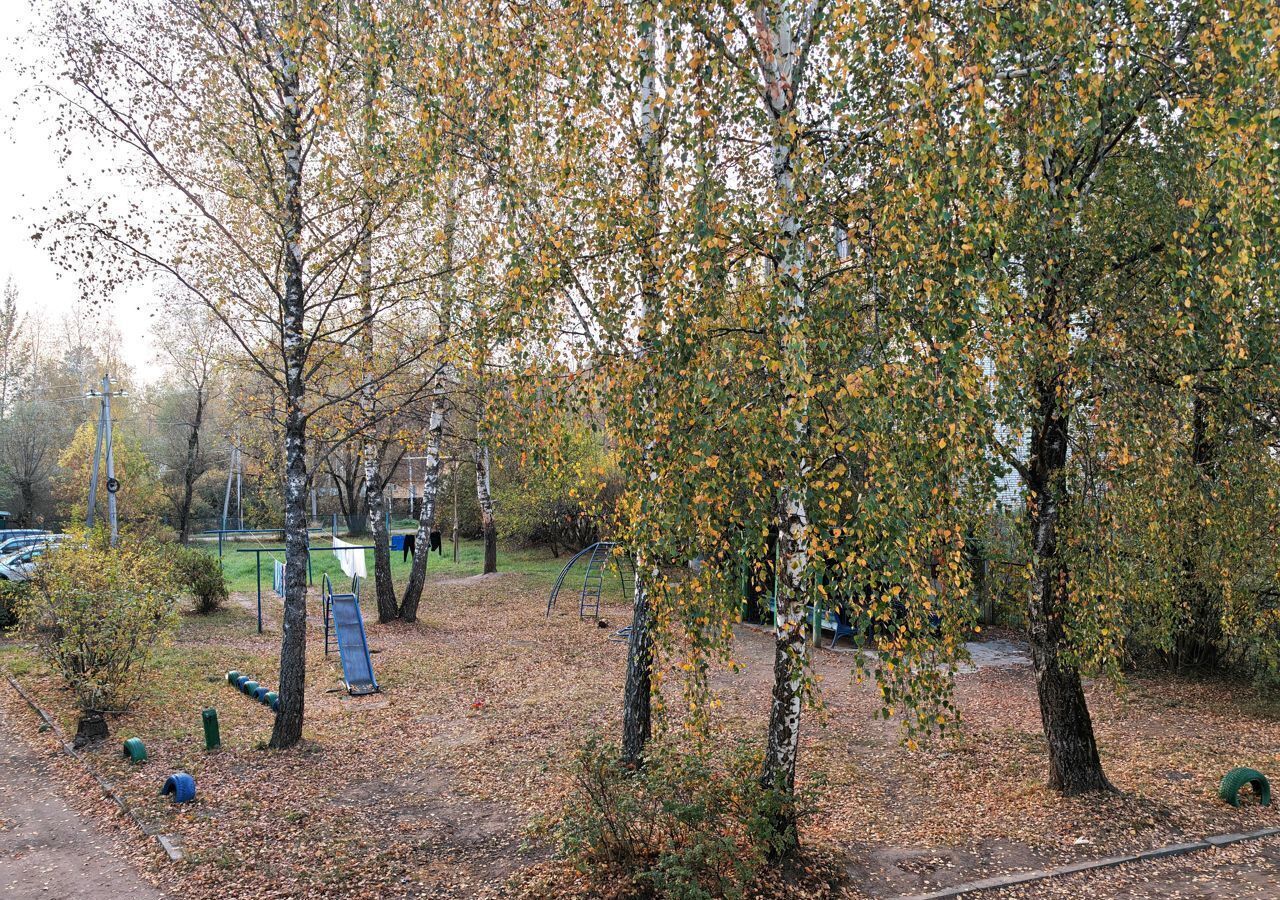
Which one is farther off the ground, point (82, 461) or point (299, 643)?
point (82, 461)

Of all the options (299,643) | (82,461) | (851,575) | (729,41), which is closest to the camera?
(851,575)

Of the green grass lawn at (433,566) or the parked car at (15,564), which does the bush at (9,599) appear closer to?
the parked car at (15,564)

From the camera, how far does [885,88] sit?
400 centimetres

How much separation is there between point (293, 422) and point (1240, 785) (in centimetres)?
824

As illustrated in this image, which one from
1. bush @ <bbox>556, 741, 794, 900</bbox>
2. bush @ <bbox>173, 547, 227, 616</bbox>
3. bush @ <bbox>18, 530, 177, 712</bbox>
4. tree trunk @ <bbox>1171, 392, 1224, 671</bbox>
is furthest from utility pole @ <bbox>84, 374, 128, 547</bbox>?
tree trunk @ <bbox>1171, 392, 1224, 671</bbox>

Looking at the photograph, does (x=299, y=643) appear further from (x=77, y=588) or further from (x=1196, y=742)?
(x=1196, y=742)

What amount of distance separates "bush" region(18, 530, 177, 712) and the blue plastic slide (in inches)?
79.8

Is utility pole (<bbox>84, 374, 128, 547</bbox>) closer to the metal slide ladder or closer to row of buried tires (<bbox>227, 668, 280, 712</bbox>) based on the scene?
the metal slide ladder

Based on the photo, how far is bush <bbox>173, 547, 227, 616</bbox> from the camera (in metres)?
14.6

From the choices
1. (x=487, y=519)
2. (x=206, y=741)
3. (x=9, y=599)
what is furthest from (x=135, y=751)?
(x=487, y=519)

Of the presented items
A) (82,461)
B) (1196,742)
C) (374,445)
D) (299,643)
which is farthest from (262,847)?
(82,461)

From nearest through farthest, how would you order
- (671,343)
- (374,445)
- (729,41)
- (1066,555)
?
(671,343) → (729,41) → (1066,555) → (374,445)

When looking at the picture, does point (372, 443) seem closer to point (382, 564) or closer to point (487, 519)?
point (382, 564)

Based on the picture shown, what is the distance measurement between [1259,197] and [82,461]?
1256 inches
